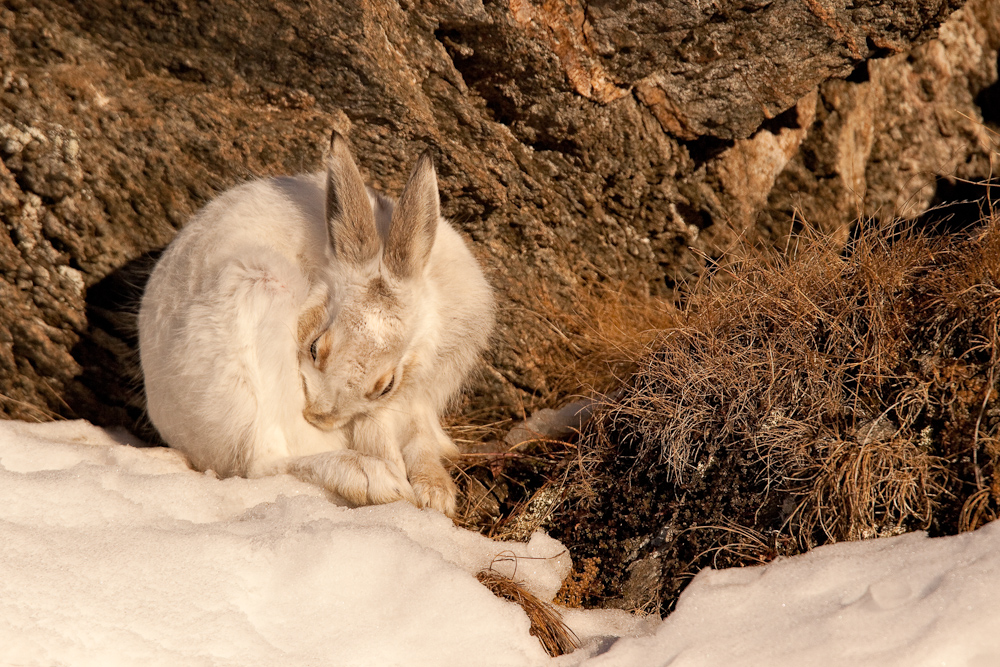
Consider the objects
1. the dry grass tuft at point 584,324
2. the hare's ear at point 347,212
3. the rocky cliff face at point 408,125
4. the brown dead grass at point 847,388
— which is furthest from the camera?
the dry grass tuft at point 584,324

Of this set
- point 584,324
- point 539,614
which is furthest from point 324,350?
point 584,324

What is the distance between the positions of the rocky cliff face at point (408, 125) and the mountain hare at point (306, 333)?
2.26 ft

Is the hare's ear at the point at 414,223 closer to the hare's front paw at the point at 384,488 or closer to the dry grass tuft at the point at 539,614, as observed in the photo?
the hare's front paw at the point at 384,488

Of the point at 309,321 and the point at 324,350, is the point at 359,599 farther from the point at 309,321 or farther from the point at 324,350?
the point at 309,321

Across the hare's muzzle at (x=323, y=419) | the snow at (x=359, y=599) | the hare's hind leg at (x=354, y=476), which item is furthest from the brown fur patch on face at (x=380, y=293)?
the snow at (x=359, y=599)

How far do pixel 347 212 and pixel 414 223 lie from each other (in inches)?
11.3

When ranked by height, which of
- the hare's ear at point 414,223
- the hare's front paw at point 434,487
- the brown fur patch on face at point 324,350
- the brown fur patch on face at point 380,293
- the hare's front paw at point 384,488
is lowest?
the hare's front paw at point 434,487

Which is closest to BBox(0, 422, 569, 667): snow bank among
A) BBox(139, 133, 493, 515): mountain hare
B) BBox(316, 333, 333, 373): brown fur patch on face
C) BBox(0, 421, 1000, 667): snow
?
BBox(0, 421, 1000, 667): snow

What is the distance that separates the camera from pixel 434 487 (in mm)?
3652

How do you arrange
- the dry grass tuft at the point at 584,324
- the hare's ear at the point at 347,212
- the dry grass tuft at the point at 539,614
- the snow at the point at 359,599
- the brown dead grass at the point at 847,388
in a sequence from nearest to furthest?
the snow at the point at 359,599 → the dry grass tuft at the point at 539,614 → the brown dead grass at the point at 847,388 → the hare's ear at the point at 347,212 → the dry grass tuft at the point at 584,324

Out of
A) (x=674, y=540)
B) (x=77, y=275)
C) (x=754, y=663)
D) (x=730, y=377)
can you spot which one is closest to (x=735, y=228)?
(x=730, y=377)

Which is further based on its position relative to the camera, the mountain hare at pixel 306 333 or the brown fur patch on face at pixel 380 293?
the brown fur patch on face at pixel 380 293

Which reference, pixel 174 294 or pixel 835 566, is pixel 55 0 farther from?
pixel 835 566

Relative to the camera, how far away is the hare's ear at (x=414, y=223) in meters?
3.44
